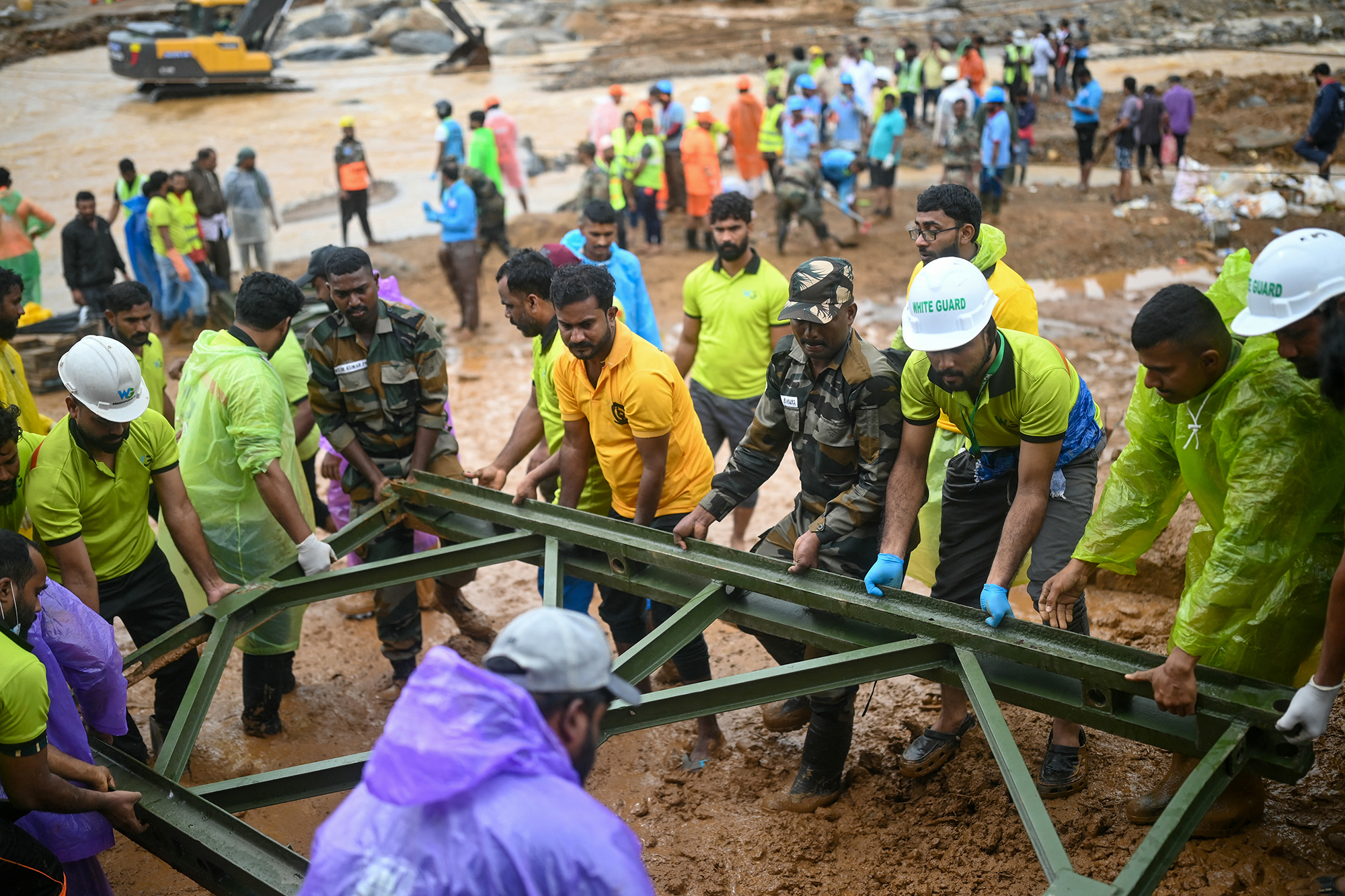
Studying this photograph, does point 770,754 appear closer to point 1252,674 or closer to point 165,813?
point 1252,674

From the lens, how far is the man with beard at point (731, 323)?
5.65 meters

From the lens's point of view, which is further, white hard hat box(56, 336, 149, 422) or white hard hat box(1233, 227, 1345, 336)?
white hard hat box(56, 336, 149, 422)

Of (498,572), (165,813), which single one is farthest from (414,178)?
(165,813)

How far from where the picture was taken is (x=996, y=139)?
12.5 meters

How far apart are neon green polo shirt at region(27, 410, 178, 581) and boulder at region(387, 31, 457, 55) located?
25.3 meters

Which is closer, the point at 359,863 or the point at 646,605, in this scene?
the point at 359,863

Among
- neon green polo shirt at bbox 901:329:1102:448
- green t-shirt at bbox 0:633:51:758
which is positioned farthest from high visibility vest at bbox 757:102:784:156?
green t-shirt at bbox 0:633:51:758

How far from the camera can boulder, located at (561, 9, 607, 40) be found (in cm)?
2923

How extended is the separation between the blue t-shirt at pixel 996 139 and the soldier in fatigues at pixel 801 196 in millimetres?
2365

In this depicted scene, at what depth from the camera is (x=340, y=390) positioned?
189 inches

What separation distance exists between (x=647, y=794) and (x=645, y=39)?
26.3 metres

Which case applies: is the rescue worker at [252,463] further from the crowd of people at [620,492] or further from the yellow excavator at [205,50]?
the yellow excavator at [205,50]

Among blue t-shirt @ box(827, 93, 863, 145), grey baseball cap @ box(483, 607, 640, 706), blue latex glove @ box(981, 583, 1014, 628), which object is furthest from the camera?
blue t-shirt @ box(827, 93, 863, 145)

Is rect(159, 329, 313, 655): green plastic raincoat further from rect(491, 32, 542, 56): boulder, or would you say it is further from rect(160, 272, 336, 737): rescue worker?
rect(491, 32, 542, 56): boulder
